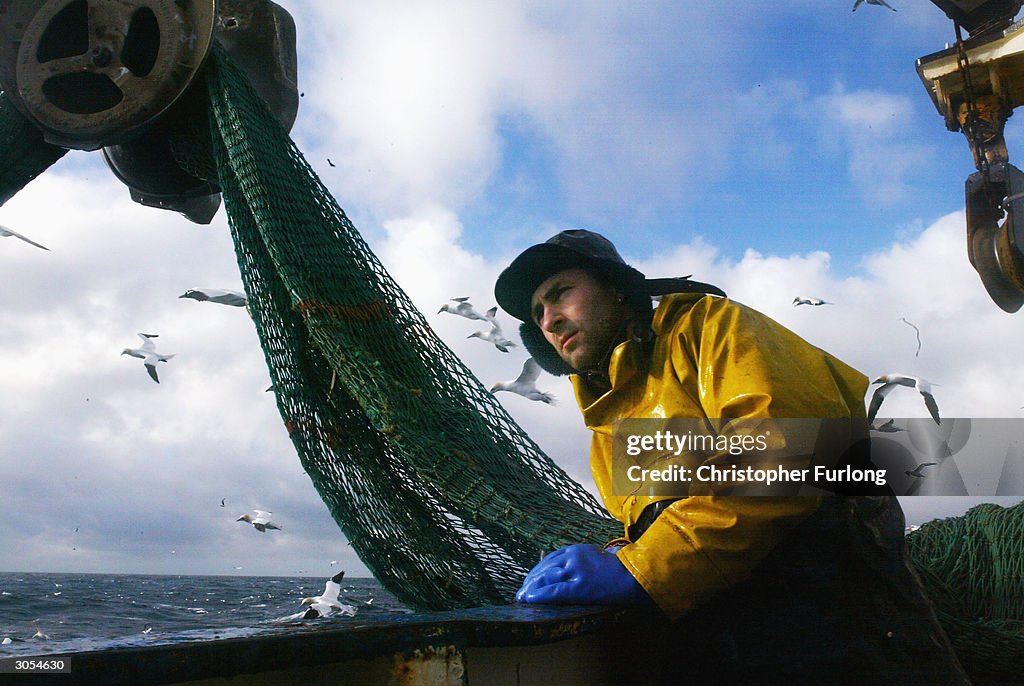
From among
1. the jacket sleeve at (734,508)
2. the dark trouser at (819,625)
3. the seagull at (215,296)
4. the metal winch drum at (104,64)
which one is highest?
the seagull at (215,296)

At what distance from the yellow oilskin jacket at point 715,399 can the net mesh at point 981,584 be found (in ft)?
2.48

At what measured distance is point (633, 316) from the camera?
6.87 feet

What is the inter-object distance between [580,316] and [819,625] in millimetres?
907

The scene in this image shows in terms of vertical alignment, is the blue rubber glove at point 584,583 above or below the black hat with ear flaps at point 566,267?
below

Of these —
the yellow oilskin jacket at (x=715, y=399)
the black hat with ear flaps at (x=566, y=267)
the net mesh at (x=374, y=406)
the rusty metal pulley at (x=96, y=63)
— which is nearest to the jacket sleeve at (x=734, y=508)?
the yellow oilskin jacket at (x=715, y=399)

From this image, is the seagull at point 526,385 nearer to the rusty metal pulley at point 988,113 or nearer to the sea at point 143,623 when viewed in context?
the sea at point 143,623

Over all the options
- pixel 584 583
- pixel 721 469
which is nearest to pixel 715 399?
pixel 721 469

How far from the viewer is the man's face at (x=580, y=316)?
2.13m

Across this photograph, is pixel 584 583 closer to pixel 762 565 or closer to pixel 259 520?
pixel 762 565

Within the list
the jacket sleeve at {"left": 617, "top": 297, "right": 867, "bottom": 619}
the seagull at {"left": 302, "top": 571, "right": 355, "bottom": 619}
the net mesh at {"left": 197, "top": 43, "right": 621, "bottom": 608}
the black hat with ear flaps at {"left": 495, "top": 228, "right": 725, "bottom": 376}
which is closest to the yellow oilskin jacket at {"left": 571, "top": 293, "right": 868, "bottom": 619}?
the jacket sleeve at {"left": 617, "top": 297, "right": 867, "bottom": 619}

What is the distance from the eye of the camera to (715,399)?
5.77 ft

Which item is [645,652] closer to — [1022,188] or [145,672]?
[145,672]

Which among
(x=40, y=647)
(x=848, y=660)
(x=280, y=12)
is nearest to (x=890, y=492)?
(x=848, y=660)

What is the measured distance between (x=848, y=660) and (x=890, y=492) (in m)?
0.38
